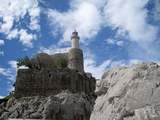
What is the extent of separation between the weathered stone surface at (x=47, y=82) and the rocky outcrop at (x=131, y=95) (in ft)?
123

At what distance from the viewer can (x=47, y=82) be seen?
4266 cm

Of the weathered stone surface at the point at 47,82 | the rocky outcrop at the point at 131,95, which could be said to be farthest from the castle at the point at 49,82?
the rocky outcrop at the point at 131,95

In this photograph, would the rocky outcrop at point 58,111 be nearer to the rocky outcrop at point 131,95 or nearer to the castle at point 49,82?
the rocky outcrop at point 131,95

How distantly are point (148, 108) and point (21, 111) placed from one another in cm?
1245

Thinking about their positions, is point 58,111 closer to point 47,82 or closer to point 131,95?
point 131,95

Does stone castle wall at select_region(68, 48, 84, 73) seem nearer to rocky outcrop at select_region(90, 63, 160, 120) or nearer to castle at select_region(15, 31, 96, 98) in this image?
castle at select_region(15, 31, 96, 98)

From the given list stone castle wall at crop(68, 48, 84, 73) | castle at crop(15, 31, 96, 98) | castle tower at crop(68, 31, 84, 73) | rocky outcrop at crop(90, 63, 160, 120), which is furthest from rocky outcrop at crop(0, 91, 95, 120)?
stone castle wall at crop(68, 48, 84, 73)

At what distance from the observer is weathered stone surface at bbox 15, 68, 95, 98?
1669 inches

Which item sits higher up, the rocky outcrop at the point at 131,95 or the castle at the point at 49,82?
the castle at the point at 49,82

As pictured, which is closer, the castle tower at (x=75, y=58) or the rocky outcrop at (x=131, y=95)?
the rocky outcrop at (x=131, y=95)

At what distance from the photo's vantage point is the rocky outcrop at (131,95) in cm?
406

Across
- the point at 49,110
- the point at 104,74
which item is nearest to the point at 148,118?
the point at 104,74

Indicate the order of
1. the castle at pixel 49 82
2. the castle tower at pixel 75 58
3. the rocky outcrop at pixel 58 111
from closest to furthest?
the rocky outcrop at pixel 58 111
the castle at pixel 49 82
the castle tower at pixel 75 58

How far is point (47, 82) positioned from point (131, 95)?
38.7m
